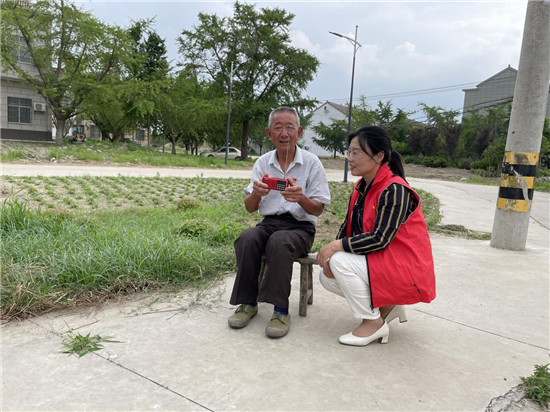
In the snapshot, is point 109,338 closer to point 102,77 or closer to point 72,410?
point 72,410

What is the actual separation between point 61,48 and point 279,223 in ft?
74.8

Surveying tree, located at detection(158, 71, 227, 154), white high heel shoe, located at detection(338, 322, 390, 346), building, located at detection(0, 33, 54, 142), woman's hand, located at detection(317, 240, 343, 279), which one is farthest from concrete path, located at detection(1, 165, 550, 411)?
building, located at detection(0, 33, 54, 142)

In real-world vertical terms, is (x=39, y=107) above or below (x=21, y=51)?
below

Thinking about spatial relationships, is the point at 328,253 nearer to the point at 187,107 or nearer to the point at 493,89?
the point at 187,107

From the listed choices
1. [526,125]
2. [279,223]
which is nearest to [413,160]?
[526,125]

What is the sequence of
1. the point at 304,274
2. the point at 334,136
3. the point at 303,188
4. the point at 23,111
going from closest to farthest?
the point at 304,274 → the point at 303,188 → the point at 23,111 → the point at 334,136

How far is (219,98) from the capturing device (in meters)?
28.3

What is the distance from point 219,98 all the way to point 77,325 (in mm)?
26997

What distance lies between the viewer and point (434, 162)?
32.3 metres

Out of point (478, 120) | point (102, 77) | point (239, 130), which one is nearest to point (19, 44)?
point (102, 77)

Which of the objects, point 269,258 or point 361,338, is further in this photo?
point 269,258

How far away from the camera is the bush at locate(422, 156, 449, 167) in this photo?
32.0 meters

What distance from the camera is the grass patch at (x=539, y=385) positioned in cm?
206

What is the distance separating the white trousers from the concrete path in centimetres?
24
